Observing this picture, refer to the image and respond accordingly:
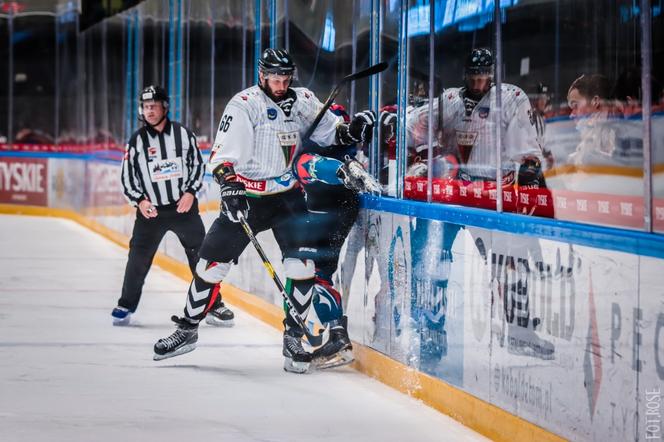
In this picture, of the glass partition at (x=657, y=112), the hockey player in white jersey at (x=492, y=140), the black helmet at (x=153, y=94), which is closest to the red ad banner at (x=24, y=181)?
the black helmet at (x=153, y=94)

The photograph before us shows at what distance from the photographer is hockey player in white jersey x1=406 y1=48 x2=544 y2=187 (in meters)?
4.15

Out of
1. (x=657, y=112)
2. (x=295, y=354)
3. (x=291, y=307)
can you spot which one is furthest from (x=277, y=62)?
(x=657, y=112)

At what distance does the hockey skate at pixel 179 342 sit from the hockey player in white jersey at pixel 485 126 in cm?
148

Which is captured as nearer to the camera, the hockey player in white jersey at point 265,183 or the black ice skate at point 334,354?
the black ice skate at point 334,354

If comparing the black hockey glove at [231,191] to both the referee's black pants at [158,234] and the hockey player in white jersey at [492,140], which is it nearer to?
the hockey player in white jersey at [492,140]

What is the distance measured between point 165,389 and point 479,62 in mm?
1766

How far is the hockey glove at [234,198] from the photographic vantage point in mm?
5648

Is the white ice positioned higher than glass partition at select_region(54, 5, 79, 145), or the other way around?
glass partition at select_region(54, 5, 79, 145)

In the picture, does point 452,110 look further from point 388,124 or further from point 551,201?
point 551,201

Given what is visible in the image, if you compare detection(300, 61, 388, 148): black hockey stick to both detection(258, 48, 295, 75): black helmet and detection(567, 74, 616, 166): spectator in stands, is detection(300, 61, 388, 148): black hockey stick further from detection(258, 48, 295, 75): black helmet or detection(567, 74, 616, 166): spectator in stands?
detection(567, 74, 616, 166): spectator in stands

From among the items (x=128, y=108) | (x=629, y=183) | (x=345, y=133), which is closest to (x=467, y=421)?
(x=629, y=183)

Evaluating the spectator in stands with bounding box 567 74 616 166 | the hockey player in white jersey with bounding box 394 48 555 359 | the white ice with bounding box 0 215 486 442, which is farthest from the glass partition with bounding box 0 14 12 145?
the spectator in stands with bounding box 567 74 616 166

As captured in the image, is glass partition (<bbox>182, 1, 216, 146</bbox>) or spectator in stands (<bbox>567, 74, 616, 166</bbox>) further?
glass partition (<bbox>182, 1, 216, 146</bbox>)

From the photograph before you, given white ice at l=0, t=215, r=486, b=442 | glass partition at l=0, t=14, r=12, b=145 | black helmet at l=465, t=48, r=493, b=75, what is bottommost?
white ice at l=0, t=215, r=486, b=442
